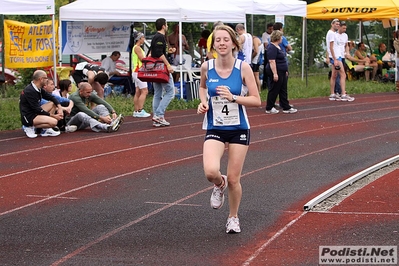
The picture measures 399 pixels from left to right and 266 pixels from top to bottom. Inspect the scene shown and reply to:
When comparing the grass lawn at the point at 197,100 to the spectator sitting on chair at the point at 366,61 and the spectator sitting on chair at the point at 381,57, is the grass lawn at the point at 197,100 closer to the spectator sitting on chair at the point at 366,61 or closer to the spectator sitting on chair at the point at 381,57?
the spectator sitting on chair at the point at 366,61

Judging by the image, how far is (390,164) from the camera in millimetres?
11148

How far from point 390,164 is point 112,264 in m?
5.70

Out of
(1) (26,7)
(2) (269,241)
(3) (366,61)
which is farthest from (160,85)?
(3) (366,61)

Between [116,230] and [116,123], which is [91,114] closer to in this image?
[116,123]

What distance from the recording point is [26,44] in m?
18.1

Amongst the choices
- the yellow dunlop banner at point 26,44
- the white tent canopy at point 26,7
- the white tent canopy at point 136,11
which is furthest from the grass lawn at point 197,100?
the white tent canopy at point 26,7

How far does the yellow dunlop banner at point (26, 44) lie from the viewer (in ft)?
58.9

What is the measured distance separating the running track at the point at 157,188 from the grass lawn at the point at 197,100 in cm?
180

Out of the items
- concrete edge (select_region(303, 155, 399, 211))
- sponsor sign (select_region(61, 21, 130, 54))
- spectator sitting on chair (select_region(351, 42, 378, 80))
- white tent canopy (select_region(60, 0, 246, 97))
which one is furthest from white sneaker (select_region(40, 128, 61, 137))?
spectator sitting on chair (select_region(351, 42, 378, 80))

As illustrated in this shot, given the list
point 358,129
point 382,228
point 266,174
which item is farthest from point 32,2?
point 382,228

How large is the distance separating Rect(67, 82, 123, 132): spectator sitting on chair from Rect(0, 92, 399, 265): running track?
265 millimetres

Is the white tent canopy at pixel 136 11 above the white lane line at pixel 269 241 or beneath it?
above

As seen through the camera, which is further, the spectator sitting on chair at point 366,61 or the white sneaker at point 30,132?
the spectator sitting on chair at point 366,61

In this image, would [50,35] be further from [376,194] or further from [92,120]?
[376,194]
